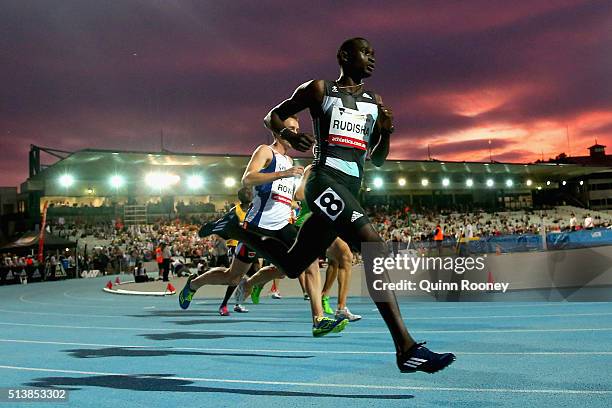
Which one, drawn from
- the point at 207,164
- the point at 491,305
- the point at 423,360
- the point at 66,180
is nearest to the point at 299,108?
the point at 423,360

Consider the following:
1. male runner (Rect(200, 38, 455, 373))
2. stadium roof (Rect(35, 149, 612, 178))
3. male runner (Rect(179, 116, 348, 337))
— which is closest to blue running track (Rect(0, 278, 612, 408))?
male runner (Rect(179, 116, 348, 337))

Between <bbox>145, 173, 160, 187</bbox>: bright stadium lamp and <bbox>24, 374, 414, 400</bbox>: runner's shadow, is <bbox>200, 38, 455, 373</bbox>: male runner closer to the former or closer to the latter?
<bbox>24, 374, 414, 400</bbox>: runner's shadow

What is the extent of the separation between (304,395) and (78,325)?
7.02 metres

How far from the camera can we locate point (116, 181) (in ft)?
165

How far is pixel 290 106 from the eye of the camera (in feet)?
14.1

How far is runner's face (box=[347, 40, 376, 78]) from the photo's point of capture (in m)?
4.22

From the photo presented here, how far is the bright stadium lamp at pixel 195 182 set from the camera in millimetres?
53438

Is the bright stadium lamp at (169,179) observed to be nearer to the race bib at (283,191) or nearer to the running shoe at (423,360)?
the race bib at (283,191)

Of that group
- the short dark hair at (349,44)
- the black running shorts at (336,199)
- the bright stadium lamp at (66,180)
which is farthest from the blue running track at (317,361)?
the bright stadium lamp at (66,180)

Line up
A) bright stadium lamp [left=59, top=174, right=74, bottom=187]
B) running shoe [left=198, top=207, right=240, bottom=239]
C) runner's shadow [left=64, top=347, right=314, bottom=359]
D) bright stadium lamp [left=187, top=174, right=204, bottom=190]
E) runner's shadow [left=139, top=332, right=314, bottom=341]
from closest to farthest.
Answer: runner's shadow [left=64, top=347, right=314, bottom=359] → running shoe [left=198, top=207, right=240, bottom=239] → runner's shadow [left=139, top=332, right=314, bottom=341] → bright stadium lamp [left=59, top=174, right=74, bottom=187] → bright stadium lamp [left=187, top=174, right=204, bottom=190]

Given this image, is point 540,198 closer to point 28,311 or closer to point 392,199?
point 392,199

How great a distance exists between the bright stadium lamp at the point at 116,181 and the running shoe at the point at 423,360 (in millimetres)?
49576

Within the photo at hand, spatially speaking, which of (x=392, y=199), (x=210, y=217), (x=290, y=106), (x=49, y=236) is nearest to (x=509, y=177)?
(x=392, y=199)

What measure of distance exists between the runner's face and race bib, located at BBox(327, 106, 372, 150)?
31 centimetres
